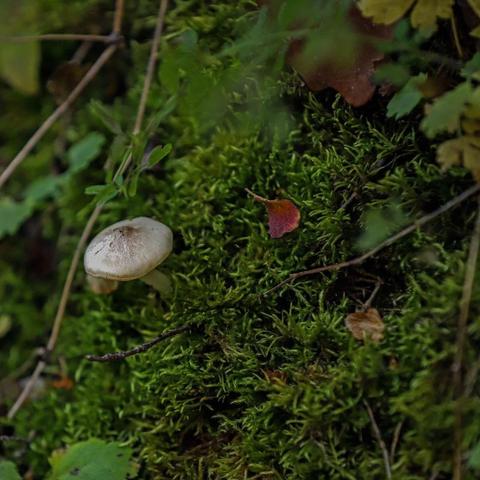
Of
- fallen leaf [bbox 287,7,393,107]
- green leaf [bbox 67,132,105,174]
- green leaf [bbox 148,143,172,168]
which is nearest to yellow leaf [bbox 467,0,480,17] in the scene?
fallen leaf [bbox 287,7,393,107]

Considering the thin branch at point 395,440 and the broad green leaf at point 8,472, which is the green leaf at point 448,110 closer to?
the thin branch at point 395,440

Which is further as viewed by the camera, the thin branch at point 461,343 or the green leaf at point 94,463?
the green leaf at point 94,463

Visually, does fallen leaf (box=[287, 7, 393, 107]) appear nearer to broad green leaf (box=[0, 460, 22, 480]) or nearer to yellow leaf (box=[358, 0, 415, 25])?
yellow leaf (box=[358, 0, 415, 25])

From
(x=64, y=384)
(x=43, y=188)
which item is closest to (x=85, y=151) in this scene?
(x=43, y=188)

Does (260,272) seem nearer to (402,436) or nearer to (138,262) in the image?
(138,262)

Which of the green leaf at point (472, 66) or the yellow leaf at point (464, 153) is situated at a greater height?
the green leaf at point (472, 66)

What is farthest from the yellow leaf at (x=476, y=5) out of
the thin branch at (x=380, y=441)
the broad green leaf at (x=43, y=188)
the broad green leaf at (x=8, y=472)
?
the broad green leaf at (x=8, y=472)

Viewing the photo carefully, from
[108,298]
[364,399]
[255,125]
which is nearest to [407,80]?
[255,125]
